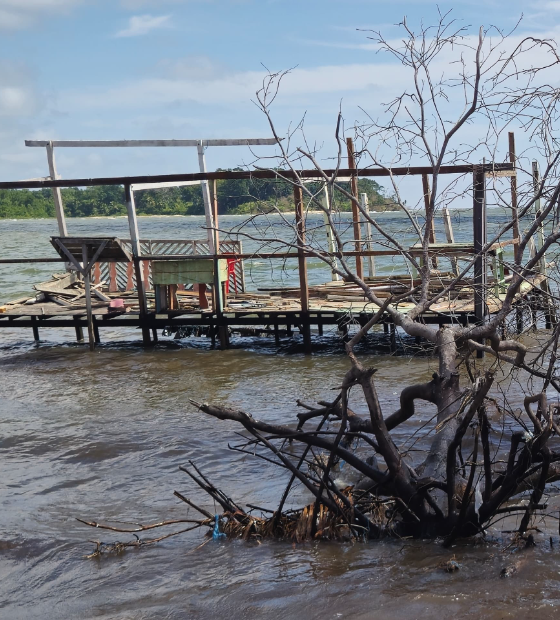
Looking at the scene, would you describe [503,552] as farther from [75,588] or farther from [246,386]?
[246,386]

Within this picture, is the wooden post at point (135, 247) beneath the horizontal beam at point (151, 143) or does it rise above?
beneath

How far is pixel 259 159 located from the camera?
6.82m

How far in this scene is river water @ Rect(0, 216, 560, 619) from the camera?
4945 mm

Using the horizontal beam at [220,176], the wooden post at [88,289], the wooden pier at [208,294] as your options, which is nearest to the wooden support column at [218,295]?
the wooden pier at [208,294]

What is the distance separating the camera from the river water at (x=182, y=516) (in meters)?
4.95

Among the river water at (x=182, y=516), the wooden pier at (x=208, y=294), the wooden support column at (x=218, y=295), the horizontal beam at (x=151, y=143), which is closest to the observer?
the river water at (x=182, y=516)

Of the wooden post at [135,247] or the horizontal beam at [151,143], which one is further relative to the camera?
the horizontal beam at [151,143]

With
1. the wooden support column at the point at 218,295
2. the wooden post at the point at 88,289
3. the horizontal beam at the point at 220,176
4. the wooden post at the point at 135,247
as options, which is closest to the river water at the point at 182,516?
the wooden support column at the point at 218,295

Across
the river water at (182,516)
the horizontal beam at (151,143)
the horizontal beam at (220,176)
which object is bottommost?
the river water at (182,516)

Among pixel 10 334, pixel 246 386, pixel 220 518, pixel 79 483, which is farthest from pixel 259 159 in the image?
pixel 10 334

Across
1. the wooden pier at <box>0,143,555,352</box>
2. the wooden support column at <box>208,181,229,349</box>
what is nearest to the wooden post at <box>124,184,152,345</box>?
the wooden pier at <box>0,143,555,352</box>

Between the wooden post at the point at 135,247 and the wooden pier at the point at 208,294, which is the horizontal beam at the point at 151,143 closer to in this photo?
the wooden pier at the point at 208,294

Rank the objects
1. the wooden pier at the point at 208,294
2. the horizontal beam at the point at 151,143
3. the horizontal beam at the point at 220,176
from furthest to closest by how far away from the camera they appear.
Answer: the horizontal beam at the point at 151,143 → the wooden pier at the point at 208,294 → the horizontal beam at the point at 220,176

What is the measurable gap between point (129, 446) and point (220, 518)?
10.4ft
